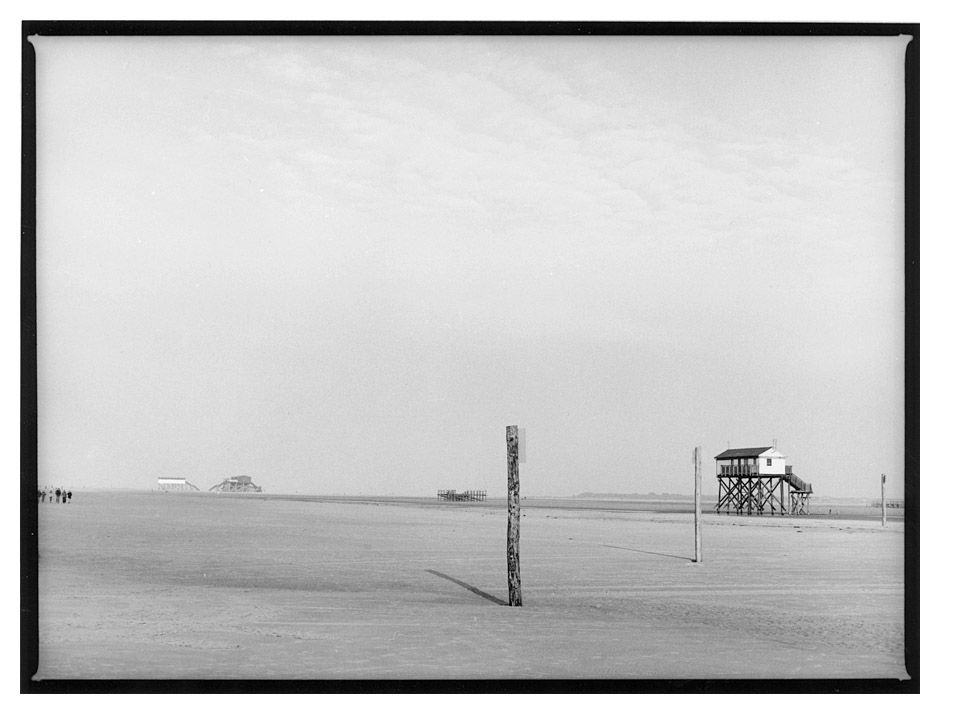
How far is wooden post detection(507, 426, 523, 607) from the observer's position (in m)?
12.7

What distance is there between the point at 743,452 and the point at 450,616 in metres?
36.3

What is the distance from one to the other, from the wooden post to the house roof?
32.3 meters

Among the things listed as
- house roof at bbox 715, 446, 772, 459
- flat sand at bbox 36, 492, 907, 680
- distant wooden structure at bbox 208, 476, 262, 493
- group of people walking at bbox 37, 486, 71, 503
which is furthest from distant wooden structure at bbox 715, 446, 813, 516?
group of people walking at bbox 37, 486, 71, 503

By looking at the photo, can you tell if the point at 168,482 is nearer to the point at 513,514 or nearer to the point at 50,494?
the point at 50,494

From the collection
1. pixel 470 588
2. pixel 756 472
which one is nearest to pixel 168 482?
pixel 470 588

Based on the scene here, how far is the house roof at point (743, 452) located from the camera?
4426 centimetres

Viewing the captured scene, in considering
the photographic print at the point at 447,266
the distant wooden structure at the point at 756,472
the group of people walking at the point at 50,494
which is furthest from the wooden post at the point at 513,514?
the distant wooden structure at the point at 756,472

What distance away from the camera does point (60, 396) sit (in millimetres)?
11398

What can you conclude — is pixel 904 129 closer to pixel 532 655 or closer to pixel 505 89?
pixel 505 89

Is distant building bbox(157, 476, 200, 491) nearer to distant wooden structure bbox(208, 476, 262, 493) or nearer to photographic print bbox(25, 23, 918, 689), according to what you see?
photographic print bbox(25, 23, 918, 689)

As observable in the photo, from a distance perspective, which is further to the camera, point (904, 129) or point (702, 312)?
point (702, 312)

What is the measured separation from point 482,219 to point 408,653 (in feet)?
18.9

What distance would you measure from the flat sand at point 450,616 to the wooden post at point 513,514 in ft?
0.92

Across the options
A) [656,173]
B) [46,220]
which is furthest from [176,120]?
[656,173]
